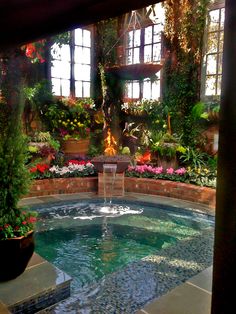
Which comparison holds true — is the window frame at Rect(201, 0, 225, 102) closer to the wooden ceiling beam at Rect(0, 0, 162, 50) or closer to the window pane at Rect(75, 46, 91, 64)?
the window pane at Rect(75, 46, 91, 64)

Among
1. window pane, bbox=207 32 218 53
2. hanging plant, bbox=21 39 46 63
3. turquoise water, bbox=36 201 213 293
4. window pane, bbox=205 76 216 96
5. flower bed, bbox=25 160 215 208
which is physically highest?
window pane, bbox=207 32 218 53

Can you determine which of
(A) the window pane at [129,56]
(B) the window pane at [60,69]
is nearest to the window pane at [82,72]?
(B) the window pane at [60,69]

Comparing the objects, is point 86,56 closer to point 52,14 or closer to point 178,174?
point 178,174

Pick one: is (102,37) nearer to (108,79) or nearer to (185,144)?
(108,79)

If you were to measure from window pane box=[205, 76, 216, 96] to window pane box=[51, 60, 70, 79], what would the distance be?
14.0 ft

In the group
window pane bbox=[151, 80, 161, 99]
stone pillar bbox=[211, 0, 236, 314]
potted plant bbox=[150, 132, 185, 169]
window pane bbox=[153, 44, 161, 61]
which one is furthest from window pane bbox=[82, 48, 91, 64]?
stone pillar bbox=[211, 0, 236, 314]

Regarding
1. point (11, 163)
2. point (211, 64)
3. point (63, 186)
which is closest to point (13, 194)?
point (11, 163)

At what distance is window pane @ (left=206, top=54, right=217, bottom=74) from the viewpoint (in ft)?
24.5

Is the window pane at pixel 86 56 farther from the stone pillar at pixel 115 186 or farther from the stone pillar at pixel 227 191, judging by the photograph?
the stone pillar at pixel 227 191

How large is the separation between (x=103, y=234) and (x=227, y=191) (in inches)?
134

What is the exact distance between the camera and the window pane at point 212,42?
7.35m

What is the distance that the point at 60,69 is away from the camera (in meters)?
9.02

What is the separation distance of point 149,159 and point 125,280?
15.0 feet

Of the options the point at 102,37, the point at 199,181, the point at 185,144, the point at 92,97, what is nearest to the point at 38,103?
the point at 92,97
